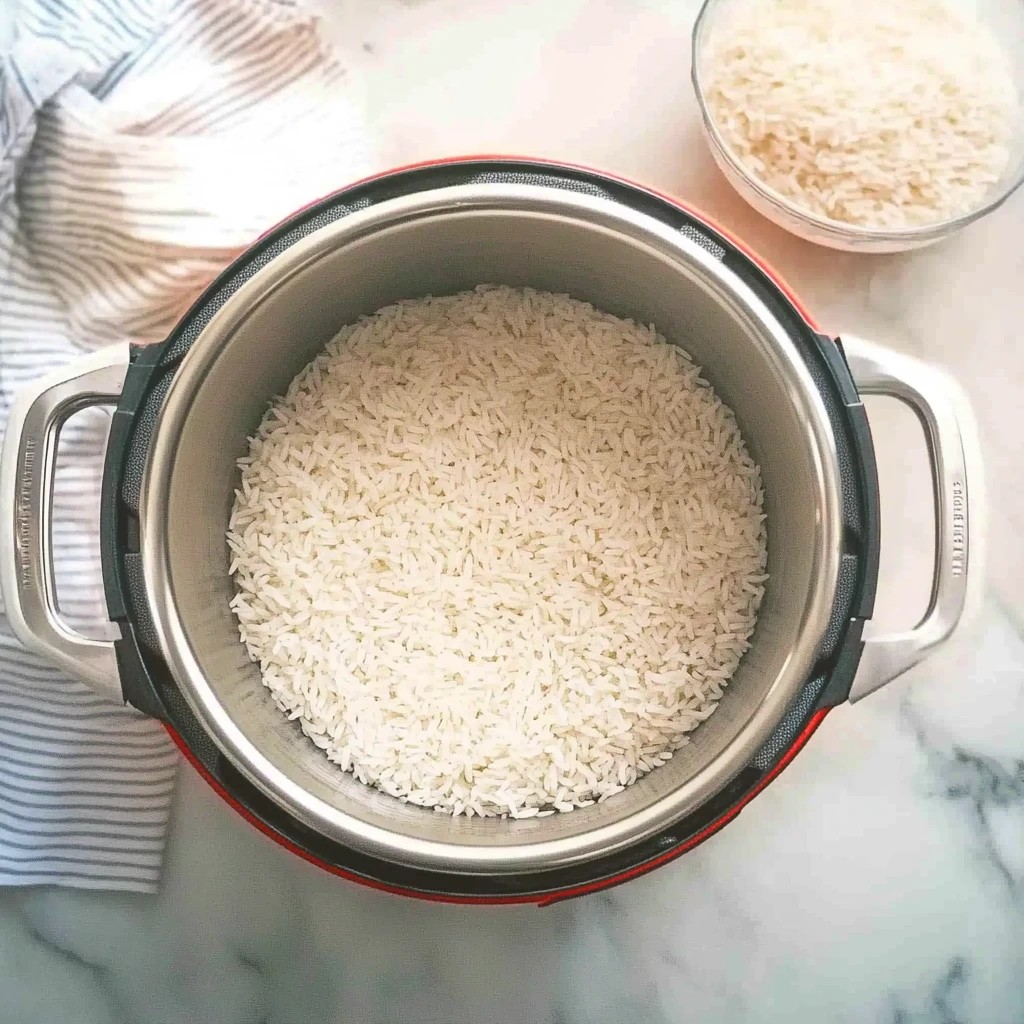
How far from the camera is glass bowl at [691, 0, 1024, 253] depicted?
98 centimetres

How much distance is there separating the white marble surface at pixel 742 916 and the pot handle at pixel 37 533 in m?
0.33

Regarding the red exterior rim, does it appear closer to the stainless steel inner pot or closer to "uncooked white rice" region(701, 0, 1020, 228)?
the stainless steel inner pot

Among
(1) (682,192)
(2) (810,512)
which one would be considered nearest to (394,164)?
(1) (682,192)

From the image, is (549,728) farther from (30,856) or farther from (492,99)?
(492,99)

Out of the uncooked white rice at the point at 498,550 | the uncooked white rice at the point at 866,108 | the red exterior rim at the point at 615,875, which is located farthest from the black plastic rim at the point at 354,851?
the uncooked white rice at the point at 866,108

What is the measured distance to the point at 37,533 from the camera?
80cm

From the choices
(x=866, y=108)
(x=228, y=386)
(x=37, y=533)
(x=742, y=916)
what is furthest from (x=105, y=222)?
(x=742, y=916)

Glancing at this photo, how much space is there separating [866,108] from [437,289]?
51cm

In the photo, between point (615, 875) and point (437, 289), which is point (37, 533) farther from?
point (615, 875)

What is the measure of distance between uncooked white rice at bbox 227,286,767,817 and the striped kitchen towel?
0.20m

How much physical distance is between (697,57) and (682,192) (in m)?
0.15

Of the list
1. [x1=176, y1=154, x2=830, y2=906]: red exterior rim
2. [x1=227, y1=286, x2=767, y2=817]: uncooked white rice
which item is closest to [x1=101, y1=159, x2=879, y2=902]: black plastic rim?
[x1=176, y1=154, x2=830, y2=906]: red exterior rim

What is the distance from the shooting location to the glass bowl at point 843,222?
98 cm

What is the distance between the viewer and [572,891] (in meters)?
0.84
